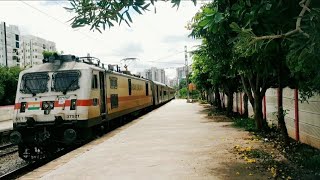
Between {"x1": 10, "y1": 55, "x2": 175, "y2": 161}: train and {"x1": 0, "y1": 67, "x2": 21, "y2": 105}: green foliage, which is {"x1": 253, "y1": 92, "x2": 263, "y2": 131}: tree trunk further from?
{"x1": 0, "y1": 67, "x2": 21, "y2": 105}: green foliage

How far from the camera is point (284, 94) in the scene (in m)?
13.9

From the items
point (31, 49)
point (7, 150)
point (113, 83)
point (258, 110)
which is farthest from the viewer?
point (31, 49)

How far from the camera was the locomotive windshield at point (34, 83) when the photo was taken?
1352 centimetres

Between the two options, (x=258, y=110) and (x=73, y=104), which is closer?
(x=73, y=104)

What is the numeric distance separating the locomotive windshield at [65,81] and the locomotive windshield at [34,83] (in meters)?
0.32

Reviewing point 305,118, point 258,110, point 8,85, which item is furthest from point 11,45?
point 305,118

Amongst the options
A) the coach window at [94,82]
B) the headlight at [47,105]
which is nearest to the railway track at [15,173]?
the headlight at [47,105]

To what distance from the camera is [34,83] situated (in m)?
13.7

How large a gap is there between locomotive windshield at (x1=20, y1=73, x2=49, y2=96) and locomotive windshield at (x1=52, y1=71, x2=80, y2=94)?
321 mm

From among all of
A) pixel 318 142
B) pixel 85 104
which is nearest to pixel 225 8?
pixel 318 142

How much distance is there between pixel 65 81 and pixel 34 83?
108cm

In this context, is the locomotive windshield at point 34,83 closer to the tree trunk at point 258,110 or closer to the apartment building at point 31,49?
the tree trunk at point 258,110

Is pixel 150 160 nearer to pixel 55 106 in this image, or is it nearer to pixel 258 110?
pixel 55 106

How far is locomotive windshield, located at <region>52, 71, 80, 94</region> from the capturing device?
1334 cm
